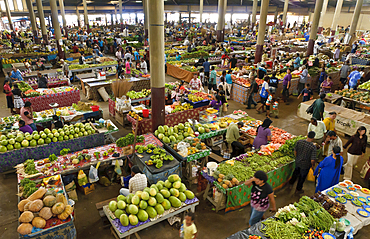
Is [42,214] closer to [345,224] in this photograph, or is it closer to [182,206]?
[182,206]

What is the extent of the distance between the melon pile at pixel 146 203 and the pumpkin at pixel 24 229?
1343 millimetres

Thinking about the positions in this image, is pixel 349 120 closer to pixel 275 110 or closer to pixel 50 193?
pixel 275 110

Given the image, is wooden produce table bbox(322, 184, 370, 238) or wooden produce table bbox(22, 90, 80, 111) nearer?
wooden produce table bbox(322, 184, 370, 238)

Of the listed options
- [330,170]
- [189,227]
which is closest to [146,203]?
[189,227]

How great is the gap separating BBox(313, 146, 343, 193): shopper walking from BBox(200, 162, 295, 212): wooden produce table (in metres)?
0.88

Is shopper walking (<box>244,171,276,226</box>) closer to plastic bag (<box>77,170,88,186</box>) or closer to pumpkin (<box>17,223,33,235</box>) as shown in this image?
pumpkin (<box>17,223,33,235</box>)

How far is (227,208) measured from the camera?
559cm

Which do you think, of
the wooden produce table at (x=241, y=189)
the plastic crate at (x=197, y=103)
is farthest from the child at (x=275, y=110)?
the wooden produce table at (x=241, y=189)

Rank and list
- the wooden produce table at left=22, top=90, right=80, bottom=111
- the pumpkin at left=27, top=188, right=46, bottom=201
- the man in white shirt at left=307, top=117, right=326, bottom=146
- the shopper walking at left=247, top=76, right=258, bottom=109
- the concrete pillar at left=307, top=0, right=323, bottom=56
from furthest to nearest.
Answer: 1. the concrete pillar at left=307, top=0, right=323, bottom=56
2. the shopper walking at left=247, top=76, right=258, bottom=109
3. the wooden produce table at left=22, top=90, right=80, bottom=111
4. the man in white shirt at left=307, top=117, right=326, bottom=146
5. the pumpkin at left=27, top=188, right=46, bottom=201

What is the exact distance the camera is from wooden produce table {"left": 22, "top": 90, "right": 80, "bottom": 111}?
34.0 feet

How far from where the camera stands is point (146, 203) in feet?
15.0

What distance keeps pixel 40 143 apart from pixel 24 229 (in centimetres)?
326

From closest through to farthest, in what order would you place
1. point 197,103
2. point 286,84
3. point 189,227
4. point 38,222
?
point 189,227, point 38,222, point 197,103, point 286,84

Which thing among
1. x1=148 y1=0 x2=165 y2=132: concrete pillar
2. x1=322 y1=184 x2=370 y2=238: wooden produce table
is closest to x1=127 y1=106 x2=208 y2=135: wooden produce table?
x1=148 y1=0 x2=165 y2=132: concrete pillar
